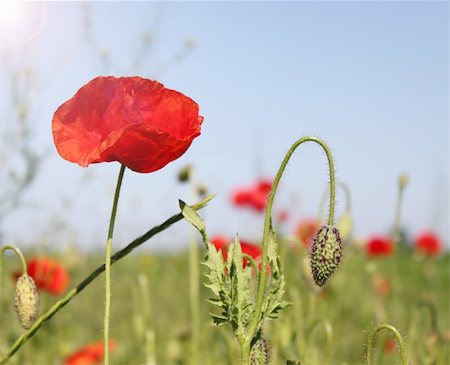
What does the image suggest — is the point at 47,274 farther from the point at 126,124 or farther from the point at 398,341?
the point at 398,341

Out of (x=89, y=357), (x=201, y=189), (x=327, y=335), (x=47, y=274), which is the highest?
(x=201, y=189)

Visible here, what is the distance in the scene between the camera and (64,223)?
2.94 m

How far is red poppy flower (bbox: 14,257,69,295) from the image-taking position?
238cm

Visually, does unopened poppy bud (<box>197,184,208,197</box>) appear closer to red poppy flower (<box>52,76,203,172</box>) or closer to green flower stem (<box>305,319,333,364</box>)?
green flower stem (<box>305,319,333,364</box>)

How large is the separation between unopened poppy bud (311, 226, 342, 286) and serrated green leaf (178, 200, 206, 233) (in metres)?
0.15

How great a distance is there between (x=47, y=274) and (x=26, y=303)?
1390 millimetres

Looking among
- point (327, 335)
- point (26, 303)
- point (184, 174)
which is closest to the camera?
point (26, 303)

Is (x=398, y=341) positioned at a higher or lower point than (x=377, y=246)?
lower

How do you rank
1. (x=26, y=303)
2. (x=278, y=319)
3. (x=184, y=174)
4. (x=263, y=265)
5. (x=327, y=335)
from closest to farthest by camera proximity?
1. (x=263, y=265)
2. (x=26, y=303)
3. (x=327, y=335)
4. (x=278, y=319)
5. (x=184, y=174)

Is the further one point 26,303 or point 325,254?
point 26,303

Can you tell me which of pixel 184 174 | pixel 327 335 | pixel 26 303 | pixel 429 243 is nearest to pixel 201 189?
pixel 184 174

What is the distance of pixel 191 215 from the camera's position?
0.92m

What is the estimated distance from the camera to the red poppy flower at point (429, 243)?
4852 mm

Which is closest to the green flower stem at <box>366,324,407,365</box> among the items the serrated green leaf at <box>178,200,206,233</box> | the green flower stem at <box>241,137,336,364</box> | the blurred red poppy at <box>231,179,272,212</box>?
the green flower stem at <box>241,137,336,364</box>
